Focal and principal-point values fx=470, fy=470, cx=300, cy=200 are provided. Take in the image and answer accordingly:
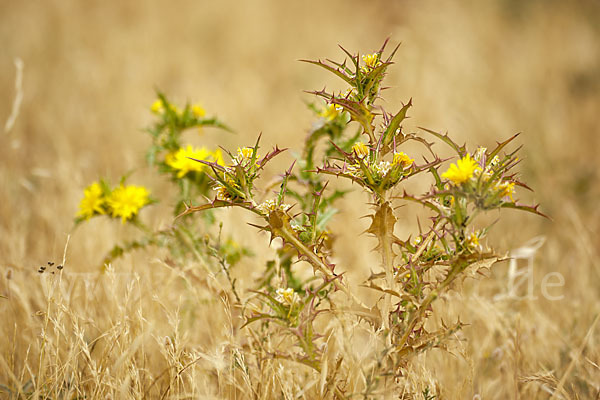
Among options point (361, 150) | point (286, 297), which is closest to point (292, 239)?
point (286, 297)

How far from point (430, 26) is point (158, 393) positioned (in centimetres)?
509

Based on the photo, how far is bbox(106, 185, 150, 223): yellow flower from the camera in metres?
1.76

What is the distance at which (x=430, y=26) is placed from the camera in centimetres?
540

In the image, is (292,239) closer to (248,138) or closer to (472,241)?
(472,241)

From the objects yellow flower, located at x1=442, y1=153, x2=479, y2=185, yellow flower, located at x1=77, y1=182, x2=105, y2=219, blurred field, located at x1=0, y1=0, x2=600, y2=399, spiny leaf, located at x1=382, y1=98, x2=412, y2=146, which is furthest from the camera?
yellow flower, located at x1=77, y1=182, x2=105, y2=219

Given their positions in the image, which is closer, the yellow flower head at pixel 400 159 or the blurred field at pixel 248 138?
the yellow flower head at pixel 400 159

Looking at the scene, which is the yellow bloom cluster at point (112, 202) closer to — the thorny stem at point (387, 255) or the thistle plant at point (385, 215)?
the thistle plant at point (385, 215)

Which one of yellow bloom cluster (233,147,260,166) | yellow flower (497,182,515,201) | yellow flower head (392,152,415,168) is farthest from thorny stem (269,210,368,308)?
yellow flower (497,182,515,201)

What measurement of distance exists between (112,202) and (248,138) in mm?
2071

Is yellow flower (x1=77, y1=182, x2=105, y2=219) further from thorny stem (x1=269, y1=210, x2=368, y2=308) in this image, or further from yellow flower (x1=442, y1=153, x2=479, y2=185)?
yellow flower (x1=442, y1=153, x2=479, y2=185)

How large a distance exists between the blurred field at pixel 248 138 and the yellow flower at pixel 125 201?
9.3 inches

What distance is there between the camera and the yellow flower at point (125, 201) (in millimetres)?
1761

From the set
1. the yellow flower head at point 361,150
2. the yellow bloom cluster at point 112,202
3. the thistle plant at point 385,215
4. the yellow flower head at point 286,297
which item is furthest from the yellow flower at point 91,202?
the yellow flower head at point 361,150

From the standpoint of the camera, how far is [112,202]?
5.78 feet
